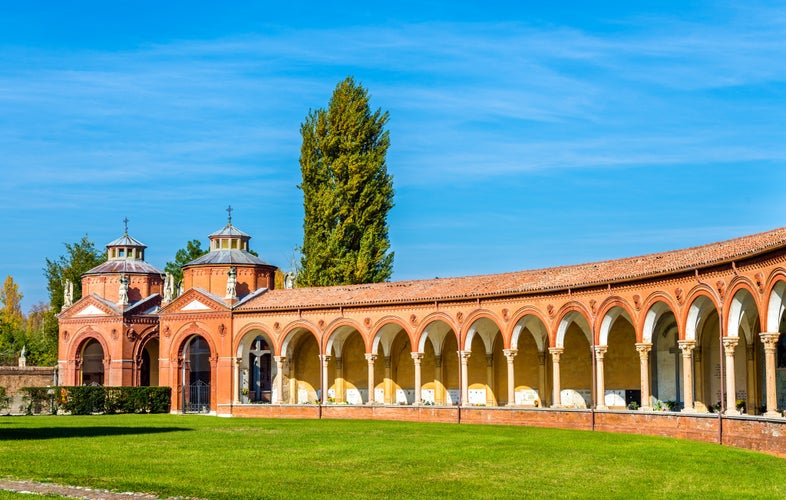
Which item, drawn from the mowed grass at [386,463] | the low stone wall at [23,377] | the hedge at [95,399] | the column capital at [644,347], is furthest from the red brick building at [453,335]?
the low stone wall at [23,377]

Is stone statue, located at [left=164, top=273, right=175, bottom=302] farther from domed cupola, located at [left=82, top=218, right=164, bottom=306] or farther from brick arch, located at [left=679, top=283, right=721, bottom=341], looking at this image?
brick arch, located at [left=679, top=283, right=721, bottom=341]

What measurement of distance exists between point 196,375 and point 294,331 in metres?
7.12

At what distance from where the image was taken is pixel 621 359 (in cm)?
4059

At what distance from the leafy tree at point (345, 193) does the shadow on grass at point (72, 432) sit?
61.5ft

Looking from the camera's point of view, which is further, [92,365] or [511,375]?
[92,365]

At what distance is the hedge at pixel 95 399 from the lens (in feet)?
164

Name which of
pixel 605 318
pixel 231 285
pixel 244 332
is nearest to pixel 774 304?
pixel 605 318

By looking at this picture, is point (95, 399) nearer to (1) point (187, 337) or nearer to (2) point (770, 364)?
(1) point (187, 337)

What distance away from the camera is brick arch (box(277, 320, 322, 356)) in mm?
48188

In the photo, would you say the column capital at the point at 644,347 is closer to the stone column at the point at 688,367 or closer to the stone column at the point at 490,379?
the stone column at the point at 688,367

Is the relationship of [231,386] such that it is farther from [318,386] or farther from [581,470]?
[581,470]

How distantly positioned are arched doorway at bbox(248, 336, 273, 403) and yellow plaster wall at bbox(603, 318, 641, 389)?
18224 millimetres

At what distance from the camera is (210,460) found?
24.7 m

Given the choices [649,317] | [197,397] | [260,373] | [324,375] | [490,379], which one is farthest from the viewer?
[260,373]
